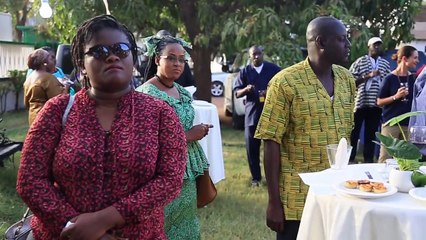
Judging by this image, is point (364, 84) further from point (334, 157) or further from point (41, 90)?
point (334, 157)

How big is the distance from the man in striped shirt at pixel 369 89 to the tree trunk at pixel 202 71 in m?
4.08

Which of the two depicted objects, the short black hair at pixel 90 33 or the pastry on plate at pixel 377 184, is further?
the pastry on plate at pixel 377 184

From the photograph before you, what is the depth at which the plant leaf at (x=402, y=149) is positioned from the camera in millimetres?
2580

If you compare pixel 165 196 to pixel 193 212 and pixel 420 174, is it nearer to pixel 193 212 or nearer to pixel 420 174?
pixel 420 174

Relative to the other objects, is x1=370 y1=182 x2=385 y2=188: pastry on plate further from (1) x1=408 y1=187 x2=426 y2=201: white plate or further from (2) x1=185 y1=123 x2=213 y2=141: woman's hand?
(2) x1=185 y1=123 x2=213 y2=141: woman's hand

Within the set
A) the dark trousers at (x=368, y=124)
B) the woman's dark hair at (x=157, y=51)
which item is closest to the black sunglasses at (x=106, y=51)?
the woman's dark hair at (x=157, y=51)

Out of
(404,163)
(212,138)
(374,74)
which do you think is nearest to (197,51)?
(374,74)

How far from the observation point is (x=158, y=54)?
12.0 ft

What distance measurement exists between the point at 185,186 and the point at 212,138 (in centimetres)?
186

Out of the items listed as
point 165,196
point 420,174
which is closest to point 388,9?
point 420,174

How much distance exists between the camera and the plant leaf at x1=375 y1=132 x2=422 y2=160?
2580mm

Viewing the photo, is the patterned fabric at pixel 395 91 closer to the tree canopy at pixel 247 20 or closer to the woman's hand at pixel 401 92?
the woman's hand at pixel 401 92

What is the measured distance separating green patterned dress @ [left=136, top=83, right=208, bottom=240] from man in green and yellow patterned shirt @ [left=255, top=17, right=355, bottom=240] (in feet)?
1.93

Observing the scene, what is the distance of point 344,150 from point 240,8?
24.8 ft
